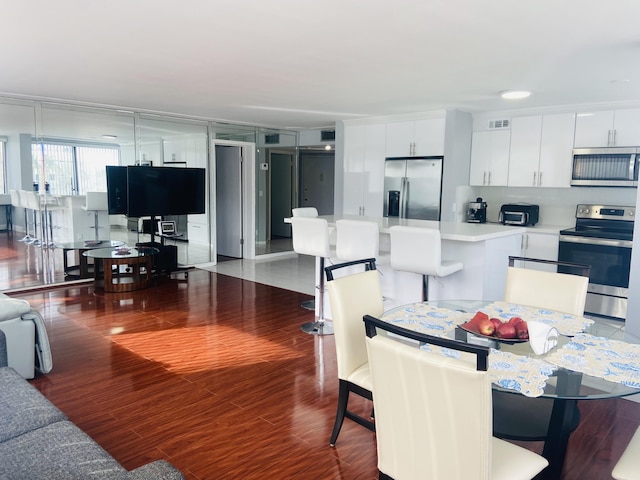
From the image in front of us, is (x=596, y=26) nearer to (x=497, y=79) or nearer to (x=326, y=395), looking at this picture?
(x=497, y=79)

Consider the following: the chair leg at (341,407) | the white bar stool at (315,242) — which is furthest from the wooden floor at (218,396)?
the white bar stool at (315,242)

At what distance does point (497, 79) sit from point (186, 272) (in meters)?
5.28

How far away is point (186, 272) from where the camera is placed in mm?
7418

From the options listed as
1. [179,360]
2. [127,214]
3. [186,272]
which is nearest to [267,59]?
[179,360]

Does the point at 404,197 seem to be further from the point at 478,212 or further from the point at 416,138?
the point at 478,212

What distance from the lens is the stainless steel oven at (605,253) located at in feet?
16.5

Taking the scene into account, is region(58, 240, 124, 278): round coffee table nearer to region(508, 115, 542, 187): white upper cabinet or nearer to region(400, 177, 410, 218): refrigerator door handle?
region(400, 177, 410, 218): refrigerator door handle

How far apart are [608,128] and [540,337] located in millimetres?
4388

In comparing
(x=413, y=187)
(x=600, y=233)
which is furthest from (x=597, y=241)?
(x=413, y=187)

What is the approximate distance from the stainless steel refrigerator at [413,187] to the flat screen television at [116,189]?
3.74 m

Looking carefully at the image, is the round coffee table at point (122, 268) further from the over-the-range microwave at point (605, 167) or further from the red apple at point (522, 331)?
the over-the-range microwave at point (605, 167)

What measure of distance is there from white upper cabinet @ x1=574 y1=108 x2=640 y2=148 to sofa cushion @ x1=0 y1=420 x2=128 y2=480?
5.75 m

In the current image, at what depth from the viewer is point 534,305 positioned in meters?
2.88

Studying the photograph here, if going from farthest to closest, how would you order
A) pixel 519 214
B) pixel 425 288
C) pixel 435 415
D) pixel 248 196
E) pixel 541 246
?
pixel 248 196
pixel 519 214
pixel 541 246
pixel 425 288
pixel 435 415
